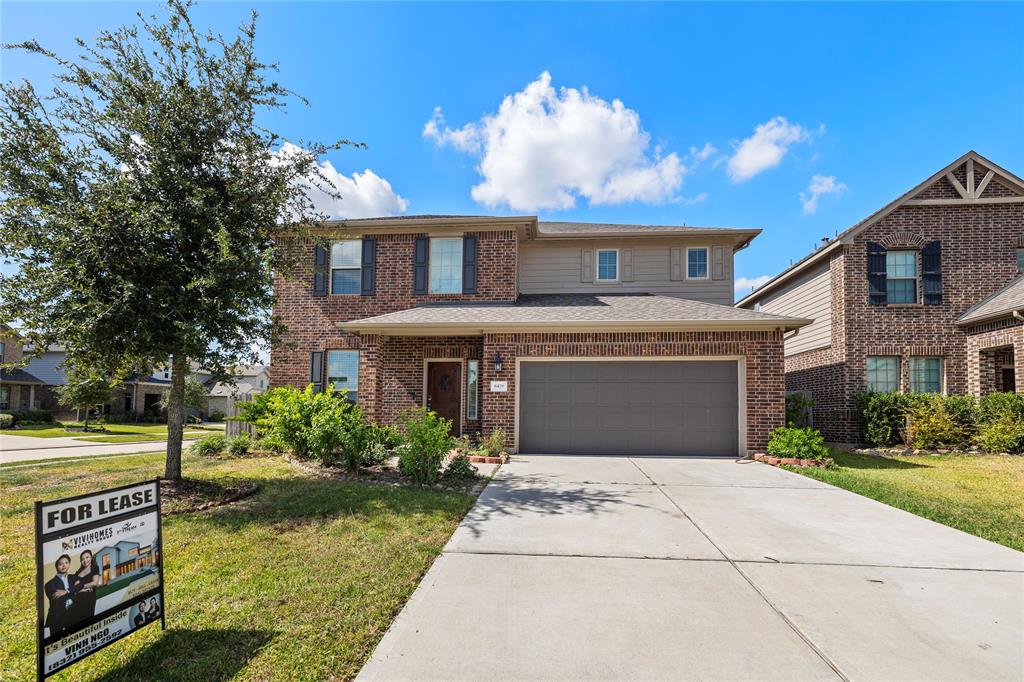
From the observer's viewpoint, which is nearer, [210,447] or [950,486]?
[950,486]

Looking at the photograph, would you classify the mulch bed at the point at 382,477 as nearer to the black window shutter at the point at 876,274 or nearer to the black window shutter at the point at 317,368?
the black window shutter at the point at 317,368

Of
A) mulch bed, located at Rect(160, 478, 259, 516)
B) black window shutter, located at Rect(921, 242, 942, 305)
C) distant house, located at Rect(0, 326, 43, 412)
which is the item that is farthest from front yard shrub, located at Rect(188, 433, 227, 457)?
distant house, located at Rect(0, 326, 43, 412)

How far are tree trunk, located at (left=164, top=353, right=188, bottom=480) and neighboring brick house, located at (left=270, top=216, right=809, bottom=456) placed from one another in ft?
7.98

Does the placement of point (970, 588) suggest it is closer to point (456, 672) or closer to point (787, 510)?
point (787, 510)

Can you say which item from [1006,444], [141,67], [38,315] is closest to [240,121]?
[141,67]

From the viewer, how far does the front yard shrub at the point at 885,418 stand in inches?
486

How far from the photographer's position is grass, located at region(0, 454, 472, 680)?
109 inches

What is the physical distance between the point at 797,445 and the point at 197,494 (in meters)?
10.9

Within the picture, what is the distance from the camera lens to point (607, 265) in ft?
47.3

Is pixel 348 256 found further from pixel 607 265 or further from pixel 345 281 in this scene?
pixel 607 265

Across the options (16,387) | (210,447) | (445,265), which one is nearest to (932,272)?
(445,265)

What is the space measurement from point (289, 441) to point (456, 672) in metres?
7.74

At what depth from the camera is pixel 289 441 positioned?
9.30 m

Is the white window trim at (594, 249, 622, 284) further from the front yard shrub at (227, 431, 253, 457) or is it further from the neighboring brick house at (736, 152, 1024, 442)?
the front yard shrub at (227, 431, 253, 457)
